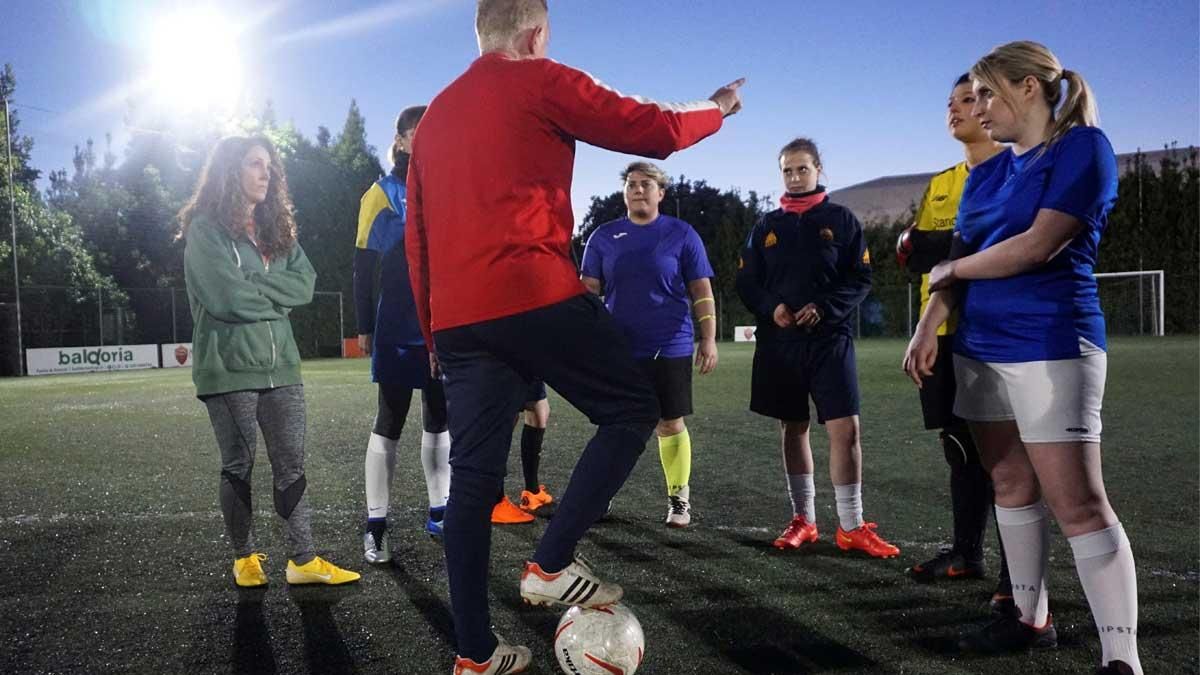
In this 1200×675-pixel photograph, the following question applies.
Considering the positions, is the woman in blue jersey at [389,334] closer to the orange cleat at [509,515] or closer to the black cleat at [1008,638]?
the orange cleat at [509,515]

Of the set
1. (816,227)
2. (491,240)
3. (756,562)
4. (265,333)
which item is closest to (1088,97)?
(491,240)

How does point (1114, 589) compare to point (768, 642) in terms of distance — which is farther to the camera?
point (768, 642)

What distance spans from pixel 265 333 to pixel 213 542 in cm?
160

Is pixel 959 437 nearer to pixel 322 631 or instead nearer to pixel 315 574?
pixel 322 631

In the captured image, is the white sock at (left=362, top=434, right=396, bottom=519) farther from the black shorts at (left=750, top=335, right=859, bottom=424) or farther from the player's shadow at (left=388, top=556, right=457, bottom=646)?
the black shorts at (left=750, top=335, right=859, bottom=424)

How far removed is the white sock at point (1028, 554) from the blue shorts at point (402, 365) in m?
2.80

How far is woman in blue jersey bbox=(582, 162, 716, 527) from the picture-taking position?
5164mm

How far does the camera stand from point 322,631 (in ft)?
10.5

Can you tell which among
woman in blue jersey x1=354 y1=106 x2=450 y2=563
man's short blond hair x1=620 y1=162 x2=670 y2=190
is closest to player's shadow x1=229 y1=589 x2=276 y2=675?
woman in blue jersey x1=354 y1=106 x2=450 y2=563

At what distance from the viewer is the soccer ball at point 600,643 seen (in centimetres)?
252

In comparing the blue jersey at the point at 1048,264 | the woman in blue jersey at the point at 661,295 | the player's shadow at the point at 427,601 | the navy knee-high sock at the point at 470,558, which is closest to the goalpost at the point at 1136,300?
the woman in blue jersey at the point at 661,295

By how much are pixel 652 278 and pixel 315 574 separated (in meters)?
2.59

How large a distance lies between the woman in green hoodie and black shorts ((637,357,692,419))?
2119mm

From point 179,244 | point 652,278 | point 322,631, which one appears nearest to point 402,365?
point 322,631
